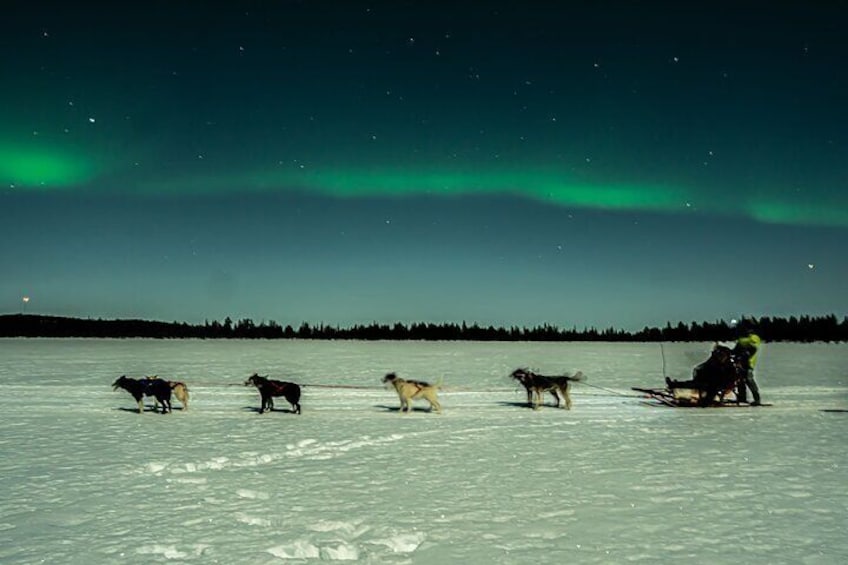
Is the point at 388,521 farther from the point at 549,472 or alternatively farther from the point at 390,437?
the point at 390,437

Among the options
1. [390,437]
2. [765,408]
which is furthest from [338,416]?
[765,408]

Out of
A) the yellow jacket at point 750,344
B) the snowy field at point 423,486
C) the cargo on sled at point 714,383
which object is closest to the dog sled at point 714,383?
the cargo on sled at point 714,383

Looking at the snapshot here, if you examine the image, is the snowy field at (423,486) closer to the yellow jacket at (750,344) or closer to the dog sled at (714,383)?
the dog sled at (714,383)

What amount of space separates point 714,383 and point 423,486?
9307 mm

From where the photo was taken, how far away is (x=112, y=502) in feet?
19.6

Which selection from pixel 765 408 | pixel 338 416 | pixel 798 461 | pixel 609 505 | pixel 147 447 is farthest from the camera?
pixel 765 408

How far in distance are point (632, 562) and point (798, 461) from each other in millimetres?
4771

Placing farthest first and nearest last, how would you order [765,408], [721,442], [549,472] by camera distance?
[765,408] < [721,442] < [549,472]

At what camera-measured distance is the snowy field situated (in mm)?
4797

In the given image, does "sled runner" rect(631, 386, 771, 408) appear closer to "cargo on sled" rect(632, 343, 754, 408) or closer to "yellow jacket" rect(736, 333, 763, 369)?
"cargo on sled" rect(632, 343, 754, 408)

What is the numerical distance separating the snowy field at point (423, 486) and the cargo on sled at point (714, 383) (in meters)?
0.76

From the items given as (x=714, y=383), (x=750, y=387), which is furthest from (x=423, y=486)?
(x=750, y=387)

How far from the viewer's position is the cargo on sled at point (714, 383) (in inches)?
523

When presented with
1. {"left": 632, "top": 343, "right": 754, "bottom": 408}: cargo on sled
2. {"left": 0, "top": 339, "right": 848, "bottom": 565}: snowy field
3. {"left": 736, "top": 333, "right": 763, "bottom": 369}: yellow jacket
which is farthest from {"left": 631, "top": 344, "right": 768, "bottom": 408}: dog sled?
{"left": 0, "top": 339, "right": 848, "bottom": 565}: snowy field
